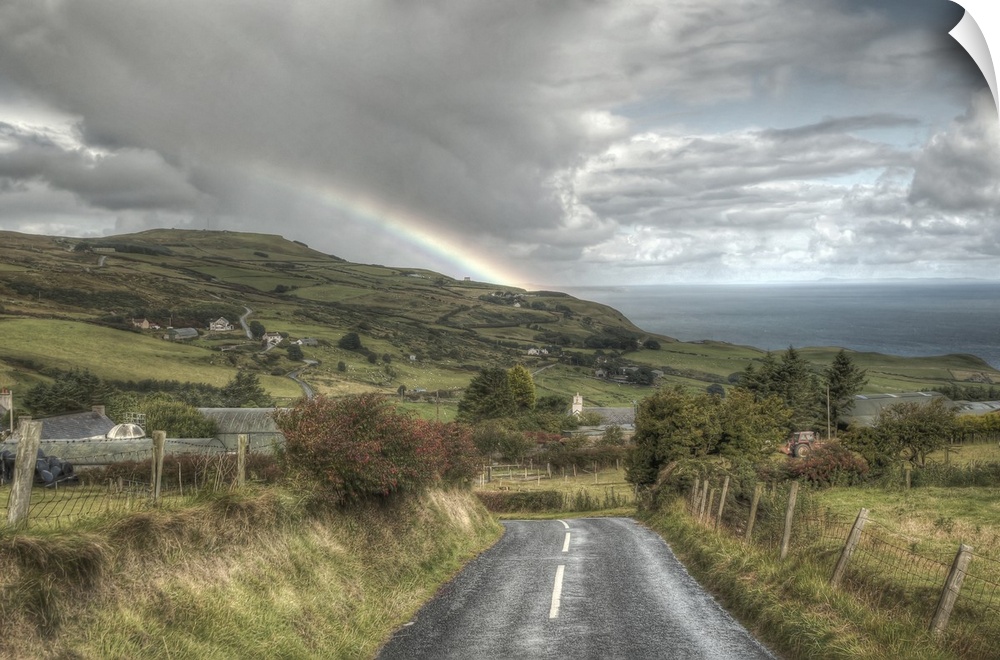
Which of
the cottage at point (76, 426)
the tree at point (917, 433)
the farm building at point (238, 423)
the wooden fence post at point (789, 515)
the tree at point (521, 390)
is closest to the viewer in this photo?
the wooden fence post at point (789, 515)

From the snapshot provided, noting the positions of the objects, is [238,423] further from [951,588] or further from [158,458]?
[951,588]

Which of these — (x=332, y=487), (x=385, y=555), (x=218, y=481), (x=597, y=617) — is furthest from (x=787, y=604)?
(x=218, y=481)

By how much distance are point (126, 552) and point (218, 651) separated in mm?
1785

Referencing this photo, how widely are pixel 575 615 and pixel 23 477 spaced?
8541 millimetres

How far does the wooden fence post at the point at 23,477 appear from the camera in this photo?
9297 mm

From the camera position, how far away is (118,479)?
72.3 feet

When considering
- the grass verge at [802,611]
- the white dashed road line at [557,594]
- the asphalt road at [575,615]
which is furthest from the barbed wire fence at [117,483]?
the grass verge at [802,611]

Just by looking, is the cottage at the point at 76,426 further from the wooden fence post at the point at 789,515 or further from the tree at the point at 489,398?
the tree at the point at 489,398

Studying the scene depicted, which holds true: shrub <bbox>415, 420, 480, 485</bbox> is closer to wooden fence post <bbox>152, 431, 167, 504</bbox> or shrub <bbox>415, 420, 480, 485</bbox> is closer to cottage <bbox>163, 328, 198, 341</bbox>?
wooden fence post <bbox>152, 431, 167, 504</bbox>

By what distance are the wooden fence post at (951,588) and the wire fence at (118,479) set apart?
11.3m

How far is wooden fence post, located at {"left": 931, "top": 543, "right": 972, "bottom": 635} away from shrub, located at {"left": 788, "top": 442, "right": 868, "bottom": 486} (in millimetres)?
36940

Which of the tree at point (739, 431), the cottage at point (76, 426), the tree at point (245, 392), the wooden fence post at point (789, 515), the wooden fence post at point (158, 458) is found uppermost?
the wooden fence post at point (158, 458)

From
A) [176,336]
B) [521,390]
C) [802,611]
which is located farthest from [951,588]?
[176,336]

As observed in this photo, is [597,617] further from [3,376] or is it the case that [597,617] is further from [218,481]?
[3,376]
